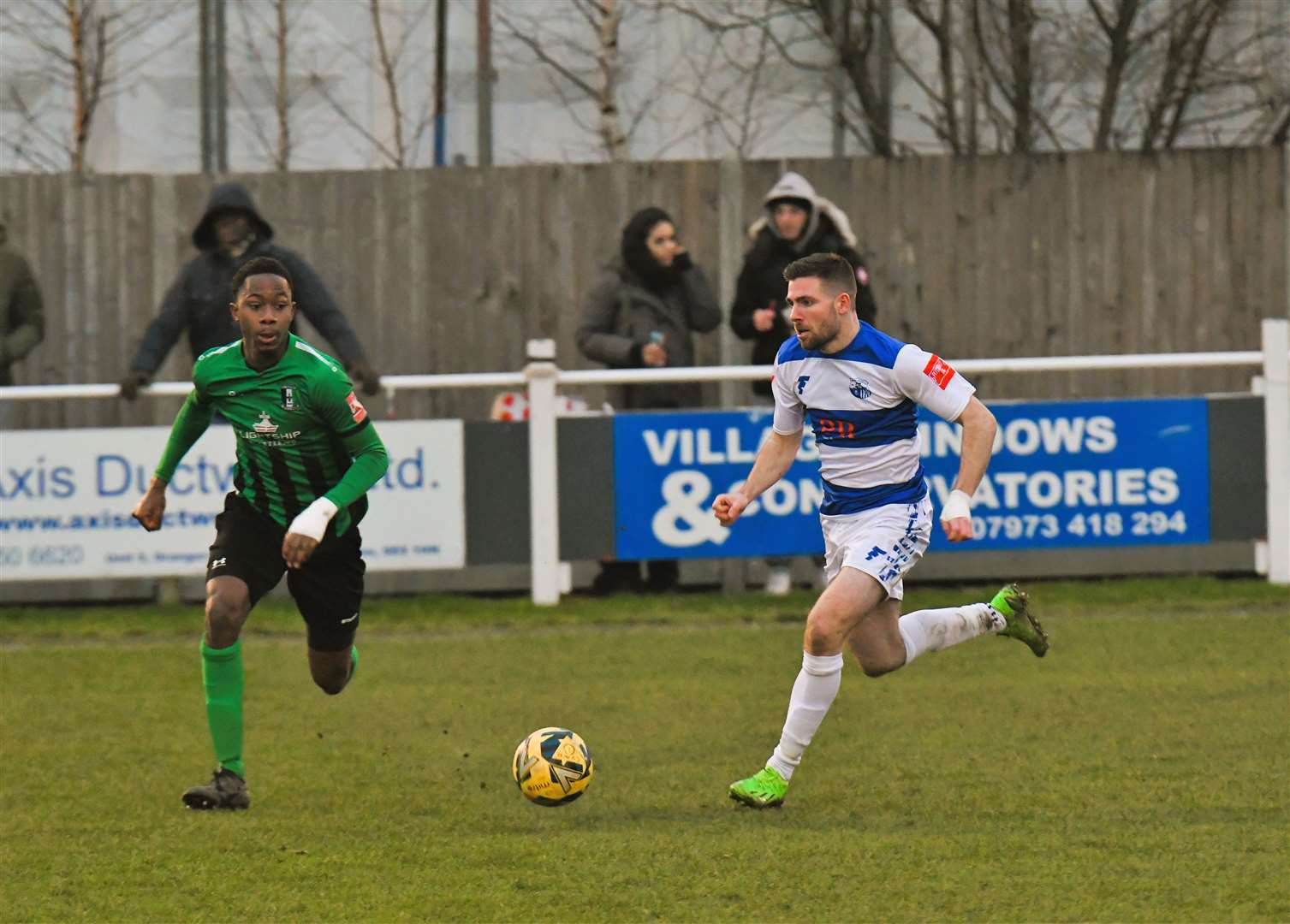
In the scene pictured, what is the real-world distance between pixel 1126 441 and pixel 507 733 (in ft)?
17.5

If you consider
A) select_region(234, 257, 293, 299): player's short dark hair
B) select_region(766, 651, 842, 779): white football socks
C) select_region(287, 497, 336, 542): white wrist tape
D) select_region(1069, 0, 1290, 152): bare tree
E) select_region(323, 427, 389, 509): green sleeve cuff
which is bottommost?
select_region(766, 651, 842, 779): white football socks

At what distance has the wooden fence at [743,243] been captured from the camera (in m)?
14.3

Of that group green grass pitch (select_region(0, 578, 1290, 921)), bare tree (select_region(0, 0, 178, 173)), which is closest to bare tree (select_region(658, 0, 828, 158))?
bare tree (select_region(0, 0, 178, 173))

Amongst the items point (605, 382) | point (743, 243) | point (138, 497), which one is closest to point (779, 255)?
point (605, 382)

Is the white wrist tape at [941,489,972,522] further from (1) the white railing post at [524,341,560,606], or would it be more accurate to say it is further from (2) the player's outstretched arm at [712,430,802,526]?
(1) the white railing post at [524,341,560,606]

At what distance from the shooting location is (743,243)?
564 inches

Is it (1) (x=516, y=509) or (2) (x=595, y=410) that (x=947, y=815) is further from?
(2) (x=595, y=410)

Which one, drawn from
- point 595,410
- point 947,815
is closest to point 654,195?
point 595,410

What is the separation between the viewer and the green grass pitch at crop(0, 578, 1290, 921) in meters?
5.91

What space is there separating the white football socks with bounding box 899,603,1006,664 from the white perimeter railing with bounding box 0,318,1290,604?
4.48 m

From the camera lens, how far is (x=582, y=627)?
39.5 ft

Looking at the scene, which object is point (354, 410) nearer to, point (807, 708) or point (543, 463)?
point (807, 708)

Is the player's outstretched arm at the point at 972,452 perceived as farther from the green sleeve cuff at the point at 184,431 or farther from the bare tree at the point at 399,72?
the bare tree at the point at 399,72

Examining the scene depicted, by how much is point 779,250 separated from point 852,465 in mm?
5358
